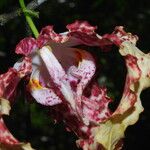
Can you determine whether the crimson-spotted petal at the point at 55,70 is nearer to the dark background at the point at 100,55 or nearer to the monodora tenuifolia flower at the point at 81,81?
the monodora tenuifolia flower at the point at 81,81

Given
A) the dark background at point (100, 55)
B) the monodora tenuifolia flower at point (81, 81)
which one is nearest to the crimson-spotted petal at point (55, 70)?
the monodora tenuifolia flower at point (81, 81)

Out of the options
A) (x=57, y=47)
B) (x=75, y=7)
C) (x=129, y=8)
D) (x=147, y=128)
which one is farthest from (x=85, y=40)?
(x=147, y=128)

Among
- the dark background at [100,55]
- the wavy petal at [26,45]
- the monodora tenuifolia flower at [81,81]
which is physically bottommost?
the dark background at [100,55]

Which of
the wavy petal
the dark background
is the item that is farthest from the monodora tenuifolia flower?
the dark background

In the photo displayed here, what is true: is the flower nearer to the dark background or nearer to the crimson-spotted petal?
the crimson-spotted petal

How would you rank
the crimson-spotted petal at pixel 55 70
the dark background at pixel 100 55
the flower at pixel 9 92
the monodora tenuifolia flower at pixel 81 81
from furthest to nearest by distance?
the dark background at pixel 100 55 → the crimson-spotted petal at pixel 55 70 → the monodora tenuifolia flower at pixel 81 81 → the flower at pixel 9 92

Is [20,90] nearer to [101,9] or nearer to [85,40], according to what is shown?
[85,40]

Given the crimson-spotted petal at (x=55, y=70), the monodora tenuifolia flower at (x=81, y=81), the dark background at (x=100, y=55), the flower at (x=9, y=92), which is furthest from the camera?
the dark background at (x=100, y=55)
